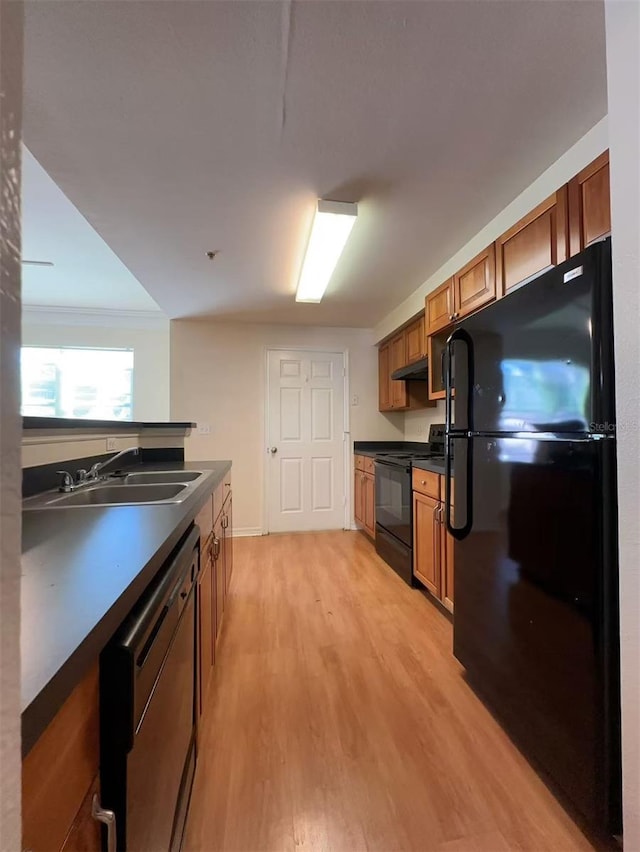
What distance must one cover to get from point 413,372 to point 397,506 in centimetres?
117

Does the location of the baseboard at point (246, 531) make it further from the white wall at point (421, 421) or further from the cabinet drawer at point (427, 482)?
the cabinet drawer at point (427, 482)

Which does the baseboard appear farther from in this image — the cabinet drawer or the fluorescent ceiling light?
the fluorescent ceiling light

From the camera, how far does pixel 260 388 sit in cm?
397

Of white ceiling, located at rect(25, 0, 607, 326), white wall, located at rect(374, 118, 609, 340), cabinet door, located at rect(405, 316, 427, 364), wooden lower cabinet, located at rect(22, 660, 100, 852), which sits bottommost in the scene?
wooden lower cabinet, located at rect(22, 660, 100, 852)

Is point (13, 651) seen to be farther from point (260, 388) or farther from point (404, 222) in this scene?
point (260, 388)

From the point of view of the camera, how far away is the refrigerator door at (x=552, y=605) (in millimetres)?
958

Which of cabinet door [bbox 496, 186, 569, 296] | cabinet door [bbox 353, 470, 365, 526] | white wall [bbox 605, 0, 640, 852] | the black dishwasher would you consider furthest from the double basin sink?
cabinet door [bbox 353, 470, 365, 526]

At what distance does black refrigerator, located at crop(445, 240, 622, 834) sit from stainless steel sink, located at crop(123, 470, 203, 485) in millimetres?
1440

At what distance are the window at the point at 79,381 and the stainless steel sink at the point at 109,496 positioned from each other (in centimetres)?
337

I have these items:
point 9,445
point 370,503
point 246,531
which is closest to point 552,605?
point 9,445

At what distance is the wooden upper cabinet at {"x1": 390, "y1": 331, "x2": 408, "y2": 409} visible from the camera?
11.4 ft

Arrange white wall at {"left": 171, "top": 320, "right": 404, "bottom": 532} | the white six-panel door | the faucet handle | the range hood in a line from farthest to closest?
the white six-panel door
white wall at {"left": 171, "top": 320, "right": 404, "bottom": 532}
the range hood
the faucet handle

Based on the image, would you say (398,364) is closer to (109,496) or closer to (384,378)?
(384,378)

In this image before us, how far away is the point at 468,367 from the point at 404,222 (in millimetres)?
990
